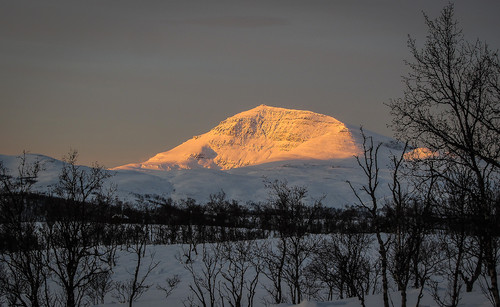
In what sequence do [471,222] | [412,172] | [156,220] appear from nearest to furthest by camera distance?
[471,222] → [412,172] → [156,220]

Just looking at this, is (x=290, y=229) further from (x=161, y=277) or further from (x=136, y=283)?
(x=161, y=277)

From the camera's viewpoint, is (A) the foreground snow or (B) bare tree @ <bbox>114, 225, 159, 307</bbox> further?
(A) the foreground snow

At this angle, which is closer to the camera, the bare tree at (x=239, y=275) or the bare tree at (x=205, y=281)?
the bare tree at (x=239, y=275)

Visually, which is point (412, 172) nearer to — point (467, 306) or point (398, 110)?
point (398, 110)

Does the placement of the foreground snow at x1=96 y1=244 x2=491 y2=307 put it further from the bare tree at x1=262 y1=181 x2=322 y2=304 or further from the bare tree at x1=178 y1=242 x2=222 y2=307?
the bare tree at x1=262 y1=181 x2=322 y2=304

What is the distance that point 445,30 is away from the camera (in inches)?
459

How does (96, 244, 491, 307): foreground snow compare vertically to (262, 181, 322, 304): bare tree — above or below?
below

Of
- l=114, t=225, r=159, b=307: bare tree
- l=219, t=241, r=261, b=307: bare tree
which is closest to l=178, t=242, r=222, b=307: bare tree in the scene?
l=219, t=241, r=261, b=307: bare tree

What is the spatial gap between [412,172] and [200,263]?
240 feet

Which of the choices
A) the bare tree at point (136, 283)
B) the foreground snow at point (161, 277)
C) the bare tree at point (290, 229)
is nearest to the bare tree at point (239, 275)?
the bare tree at point (290, 229)

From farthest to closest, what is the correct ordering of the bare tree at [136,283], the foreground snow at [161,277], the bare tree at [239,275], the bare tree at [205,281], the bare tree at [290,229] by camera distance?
the foreground snow at [161,277] < the bare tree at [290,229] < the bare tree at [136,283] < the bare tree at [205,281] < the bare tree at [239,275]

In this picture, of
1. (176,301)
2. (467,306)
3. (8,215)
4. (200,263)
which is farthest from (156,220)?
(467,306)

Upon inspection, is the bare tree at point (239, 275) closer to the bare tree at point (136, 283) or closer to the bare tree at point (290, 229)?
the bare tree at point (290, 229)

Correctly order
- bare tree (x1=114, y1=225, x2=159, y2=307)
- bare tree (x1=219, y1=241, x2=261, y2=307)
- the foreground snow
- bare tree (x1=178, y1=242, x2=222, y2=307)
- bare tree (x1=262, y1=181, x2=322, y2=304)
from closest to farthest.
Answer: bare tree (x1=219, y1=241, x2=261, y2=307)
bare tree (x1=178, y1=242, x2=222, y2=307)
bare tree (x1=114, y1=225, x2=159, y2=307)
bare tree (x1=262, y1=181, x2=322, y2=304)
the foreground snow
